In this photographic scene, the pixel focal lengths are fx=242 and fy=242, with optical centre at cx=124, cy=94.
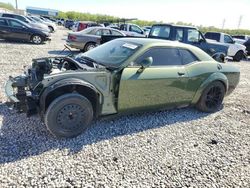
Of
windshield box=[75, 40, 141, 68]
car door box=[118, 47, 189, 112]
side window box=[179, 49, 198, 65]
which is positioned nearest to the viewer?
car door box=[118, 47, 189, 112]

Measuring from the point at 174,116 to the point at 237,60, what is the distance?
459 inches

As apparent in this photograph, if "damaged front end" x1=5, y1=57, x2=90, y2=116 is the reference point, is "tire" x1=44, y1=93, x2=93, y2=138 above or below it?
below

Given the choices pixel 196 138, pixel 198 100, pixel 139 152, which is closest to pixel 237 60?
pixel 198 100

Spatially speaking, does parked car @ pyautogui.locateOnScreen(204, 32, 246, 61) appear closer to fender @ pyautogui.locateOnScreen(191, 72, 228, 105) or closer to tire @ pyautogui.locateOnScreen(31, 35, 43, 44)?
fender @ pyautogui.locateOnScreen(191, 72, 228, 105)

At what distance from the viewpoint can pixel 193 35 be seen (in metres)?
10.0

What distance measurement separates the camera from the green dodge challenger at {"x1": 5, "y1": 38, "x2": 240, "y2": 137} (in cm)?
352

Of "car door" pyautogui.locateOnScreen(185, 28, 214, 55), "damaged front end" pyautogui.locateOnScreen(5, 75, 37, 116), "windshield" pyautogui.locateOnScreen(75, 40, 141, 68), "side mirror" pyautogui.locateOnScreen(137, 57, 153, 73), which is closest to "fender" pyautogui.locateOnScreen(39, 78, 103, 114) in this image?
"damaged front end" pyautogui.locateOnScreen(5, 75, 37, 116)

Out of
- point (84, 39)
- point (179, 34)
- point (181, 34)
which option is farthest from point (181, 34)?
point (84, 39)

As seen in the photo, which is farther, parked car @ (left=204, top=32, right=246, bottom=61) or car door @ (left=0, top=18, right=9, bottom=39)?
parked car @ (left=204, top=32, right=246, bottom=61)

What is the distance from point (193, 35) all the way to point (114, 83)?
23.6ft

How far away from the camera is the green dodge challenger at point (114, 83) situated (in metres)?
3.52

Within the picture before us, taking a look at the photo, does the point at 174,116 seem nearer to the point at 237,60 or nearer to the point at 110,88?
the point at 110,88

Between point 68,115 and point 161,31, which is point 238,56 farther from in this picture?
point 68,115

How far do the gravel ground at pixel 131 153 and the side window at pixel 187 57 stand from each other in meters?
1.14
